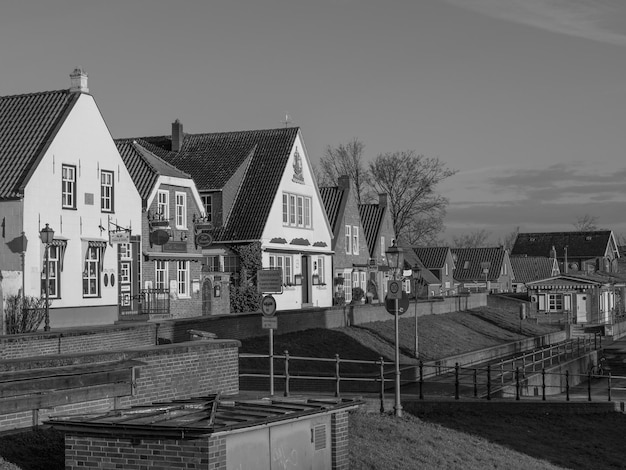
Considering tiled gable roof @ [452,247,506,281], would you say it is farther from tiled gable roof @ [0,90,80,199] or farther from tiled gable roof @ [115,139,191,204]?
tiled gable roof @ [0,90,80,199]

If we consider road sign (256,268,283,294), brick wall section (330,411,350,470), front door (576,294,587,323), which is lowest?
front door (576,294,587,323)

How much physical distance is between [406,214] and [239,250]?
3665cm

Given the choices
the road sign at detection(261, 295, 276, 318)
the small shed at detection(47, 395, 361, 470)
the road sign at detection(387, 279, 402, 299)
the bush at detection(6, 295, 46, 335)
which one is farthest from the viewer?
the bush at detection(6, 295, 46, 335)

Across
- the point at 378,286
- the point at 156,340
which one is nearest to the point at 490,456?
the point at 156,340

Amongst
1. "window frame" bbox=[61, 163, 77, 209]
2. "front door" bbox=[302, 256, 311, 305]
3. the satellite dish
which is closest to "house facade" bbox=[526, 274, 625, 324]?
"front door" bbox=[302, 256, 311, 305]

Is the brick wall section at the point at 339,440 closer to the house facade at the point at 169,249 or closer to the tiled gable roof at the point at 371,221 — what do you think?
the house facade at the point at 169,249

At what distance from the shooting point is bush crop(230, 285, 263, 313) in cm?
4438

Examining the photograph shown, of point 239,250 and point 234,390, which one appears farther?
point 239,250

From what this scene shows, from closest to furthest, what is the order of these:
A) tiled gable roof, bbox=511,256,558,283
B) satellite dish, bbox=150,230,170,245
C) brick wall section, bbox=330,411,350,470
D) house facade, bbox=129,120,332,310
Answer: brick wall section, bbox=330,411,350,470 < satellite dish, bbox=150,230,170,245 < house facade, bbox=129,120,332,310 < tiled gable roof, bbox=511,256,558,283

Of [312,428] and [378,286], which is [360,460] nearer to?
[312,428]

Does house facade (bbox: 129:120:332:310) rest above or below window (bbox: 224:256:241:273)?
above

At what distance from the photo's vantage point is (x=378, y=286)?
203 feet

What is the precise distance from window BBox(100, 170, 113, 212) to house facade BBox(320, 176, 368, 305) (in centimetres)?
1959

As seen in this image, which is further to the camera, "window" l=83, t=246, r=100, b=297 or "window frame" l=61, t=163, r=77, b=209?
"window" l=83, t=246, r=100, b=297
